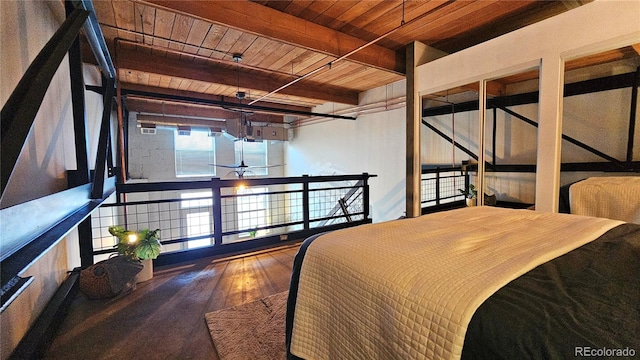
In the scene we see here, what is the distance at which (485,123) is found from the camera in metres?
3.14

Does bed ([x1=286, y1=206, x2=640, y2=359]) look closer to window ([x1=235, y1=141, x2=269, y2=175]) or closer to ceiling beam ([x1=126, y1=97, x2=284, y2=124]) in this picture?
ceiling beam ([x1=126, y1=97, x2=284, y2=124])

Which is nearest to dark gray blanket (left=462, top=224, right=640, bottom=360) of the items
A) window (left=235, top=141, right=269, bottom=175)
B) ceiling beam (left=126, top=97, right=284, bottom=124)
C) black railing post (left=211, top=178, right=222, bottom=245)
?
black railing post (left=211, top=178, right=222, bottom=245)

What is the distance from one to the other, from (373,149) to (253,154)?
4719 mm

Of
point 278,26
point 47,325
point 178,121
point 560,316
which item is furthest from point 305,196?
point 178,121

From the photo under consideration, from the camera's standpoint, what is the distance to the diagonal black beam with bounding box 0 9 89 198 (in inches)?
31.2

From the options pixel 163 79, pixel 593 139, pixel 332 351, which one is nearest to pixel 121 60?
pixel 163 79

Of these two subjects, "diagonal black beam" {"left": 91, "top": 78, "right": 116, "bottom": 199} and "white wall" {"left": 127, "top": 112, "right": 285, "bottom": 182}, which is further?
"white wall" {"left": 127, "top": 112, "right": 285, "bottom": 182}

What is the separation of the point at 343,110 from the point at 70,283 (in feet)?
18.7

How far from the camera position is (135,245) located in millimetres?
2402

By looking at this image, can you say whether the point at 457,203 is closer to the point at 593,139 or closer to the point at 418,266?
the point at 593,139

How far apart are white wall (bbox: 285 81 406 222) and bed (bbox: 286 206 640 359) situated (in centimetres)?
392

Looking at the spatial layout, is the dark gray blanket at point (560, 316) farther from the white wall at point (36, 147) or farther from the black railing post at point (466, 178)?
the black railing post at point (466, 178)

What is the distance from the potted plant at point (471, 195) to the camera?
327cm

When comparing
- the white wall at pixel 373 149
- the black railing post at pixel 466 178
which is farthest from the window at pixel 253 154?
the black railing post at pixel 466 178
